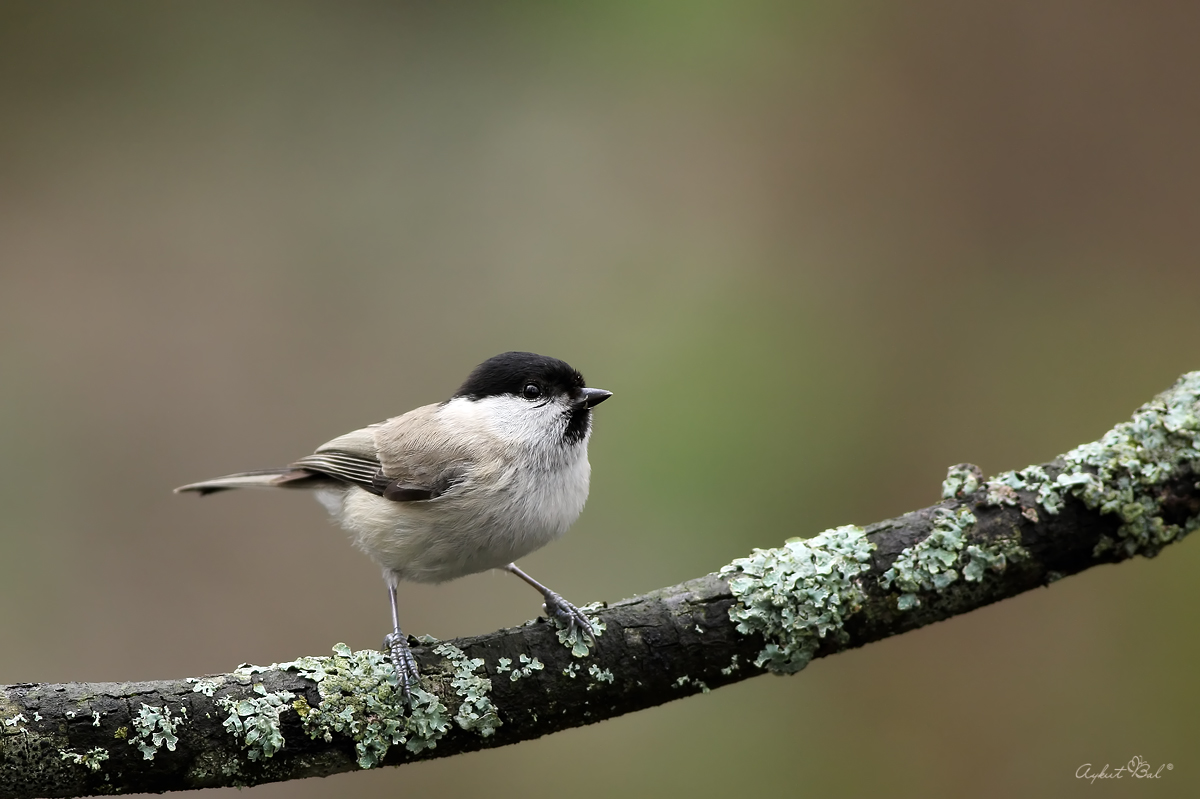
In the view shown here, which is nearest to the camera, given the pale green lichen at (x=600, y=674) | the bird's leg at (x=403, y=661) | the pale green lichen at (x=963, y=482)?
the bird's leg at (x=403, y=661)

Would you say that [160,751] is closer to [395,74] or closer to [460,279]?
[460,279]

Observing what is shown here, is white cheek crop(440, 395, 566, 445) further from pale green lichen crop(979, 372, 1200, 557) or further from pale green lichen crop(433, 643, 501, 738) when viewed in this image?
pale green lichen crop(979, 372, 1200, 557)

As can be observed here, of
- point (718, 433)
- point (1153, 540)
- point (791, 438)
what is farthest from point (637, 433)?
point (1153, 540)

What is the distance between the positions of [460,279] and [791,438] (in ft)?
4.57

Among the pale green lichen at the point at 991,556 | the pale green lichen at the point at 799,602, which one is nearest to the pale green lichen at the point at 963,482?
the pale green lichen at the point at 991,556

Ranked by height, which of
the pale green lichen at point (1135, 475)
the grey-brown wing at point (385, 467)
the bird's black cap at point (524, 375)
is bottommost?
the pale green lichen at point (1135, 475)

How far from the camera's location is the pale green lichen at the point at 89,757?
142cm

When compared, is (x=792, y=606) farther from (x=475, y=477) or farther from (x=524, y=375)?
(x=524, y=375)

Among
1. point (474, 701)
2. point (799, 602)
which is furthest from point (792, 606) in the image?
point (474, 701)

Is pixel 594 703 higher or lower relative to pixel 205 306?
lower

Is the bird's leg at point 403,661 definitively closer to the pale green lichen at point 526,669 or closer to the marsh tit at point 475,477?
the marsh tit at point 475,477

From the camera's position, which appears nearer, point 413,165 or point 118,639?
point 118,639

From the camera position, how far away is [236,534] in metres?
2.97

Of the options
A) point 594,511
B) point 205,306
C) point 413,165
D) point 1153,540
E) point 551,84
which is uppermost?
point 551,84
